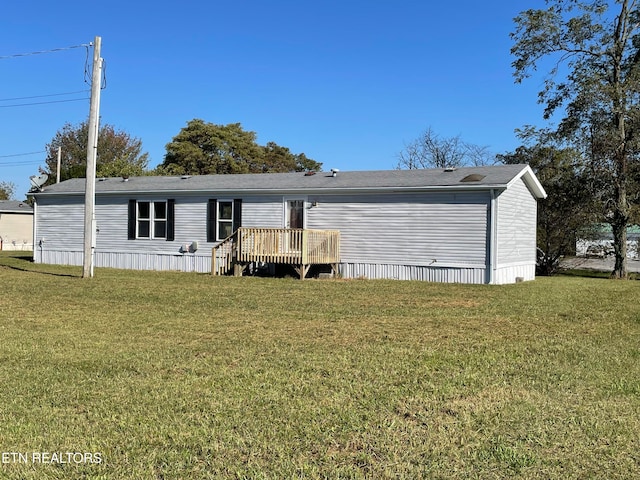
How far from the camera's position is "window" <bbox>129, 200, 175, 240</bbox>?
63.7 ft

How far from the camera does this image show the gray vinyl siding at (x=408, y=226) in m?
15.6

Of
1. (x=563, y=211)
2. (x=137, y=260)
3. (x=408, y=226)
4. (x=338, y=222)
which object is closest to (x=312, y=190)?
(x=338, y=222)

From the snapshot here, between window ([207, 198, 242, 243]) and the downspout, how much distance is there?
7702 millimetres

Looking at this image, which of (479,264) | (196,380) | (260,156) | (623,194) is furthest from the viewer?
(260,156)

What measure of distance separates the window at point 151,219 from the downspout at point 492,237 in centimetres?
979

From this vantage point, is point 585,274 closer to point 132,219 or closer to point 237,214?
point 237,214

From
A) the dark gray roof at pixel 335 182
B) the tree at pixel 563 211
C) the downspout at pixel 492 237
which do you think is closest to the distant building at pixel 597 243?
the tree at pixel 563 211

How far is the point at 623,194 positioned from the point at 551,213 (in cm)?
229

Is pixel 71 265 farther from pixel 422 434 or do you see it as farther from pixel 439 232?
pixel 422 434

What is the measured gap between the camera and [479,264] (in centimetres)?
1553

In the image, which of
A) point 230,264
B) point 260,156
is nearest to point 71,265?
point 230,264

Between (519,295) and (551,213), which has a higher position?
(551,213)

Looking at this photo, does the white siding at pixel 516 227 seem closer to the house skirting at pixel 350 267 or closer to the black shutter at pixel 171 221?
the house skirting at pixel 350 267

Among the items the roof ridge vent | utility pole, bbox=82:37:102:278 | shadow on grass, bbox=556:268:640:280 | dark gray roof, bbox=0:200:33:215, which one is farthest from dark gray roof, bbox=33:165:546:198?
→ dark gray roof, bbox=0:200:33:215
